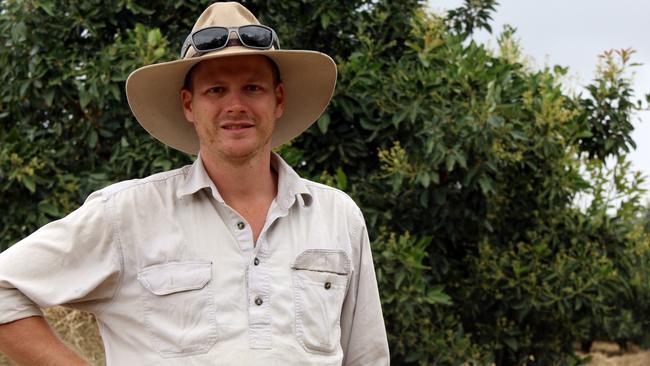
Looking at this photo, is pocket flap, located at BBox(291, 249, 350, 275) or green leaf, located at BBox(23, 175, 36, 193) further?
green leaf, located at BBox(23, 175, 36, 193)

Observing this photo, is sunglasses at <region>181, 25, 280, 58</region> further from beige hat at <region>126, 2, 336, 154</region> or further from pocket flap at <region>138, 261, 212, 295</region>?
pocket flap at <region>138, 261, 212, 295</region>

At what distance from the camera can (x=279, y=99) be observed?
111 inches

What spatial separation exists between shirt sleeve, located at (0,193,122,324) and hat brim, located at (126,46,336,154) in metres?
0.43

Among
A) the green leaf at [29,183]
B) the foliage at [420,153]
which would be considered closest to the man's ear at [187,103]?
the foliage at [420,153]

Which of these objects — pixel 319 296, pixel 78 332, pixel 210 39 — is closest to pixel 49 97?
pixel 78 332

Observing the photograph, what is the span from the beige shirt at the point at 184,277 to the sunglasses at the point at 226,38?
31 centimetres

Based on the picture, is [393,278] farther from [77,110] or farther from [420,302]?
[77,110]

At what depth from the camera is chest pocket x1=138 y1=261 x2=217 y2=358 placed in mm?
2471

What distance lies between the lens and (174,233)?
2.58 m

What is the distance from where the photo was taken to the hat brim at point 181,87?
276cm

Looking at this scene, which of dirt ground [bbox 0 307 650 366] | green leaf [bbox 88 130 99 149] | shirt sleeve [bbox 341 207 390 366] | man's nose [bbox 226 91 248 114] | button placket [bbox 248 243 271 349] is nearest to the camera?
button placket [bbox 248 243 271 349]

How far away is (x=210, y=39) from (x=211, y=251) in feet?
1.82

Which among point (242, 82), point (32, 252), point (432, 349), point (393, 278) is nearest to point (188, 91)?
point (242, 82)

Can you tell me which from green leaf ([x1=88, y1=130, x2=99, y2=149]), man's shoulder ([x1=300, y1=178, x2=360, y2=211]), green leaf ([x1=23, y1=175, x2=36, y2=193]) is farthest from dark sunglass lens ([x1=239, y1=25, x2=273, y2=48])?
green leaf ([x1=88, y1=130, x2=99, y2=149])
